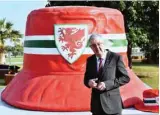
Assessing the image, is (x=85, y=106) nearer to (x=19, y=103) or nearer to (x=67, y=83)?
(x=67, y=83)

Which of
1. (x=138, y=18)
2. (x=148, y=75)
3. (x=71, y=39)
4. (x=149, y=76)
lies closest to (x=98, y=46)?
(x=71, y=39)

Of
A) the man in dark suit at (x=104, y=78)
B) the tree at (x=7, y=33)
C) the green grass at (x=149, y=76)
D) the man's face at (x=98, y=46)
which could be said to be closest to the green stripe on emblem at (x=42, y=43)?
the man in dark suit at (x=104, y=78)

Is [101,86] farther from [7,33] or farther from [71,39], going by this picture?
[7,33]

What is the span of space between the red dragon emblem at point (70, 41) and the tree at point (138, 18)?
843 centimetres

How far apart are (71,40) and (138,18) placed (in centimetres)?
944

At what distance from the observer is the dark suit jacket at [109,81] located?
11.3ft

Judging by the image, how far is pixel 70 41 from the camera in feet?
22.4

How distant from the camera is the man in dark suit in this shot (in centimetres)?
341

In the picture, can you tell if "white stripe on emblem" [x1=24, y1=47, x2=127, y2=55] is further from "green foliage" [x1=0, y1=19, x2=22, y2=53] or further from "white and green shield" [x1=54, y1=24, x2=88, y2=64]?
"green foliage" [x1=0, y1=19, x2=22, y2=53]

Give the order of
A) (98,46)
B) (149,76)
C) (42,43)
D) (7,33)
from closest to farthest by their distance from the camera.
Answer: (98,46) < (42,43) < (149,76) < (7,33)

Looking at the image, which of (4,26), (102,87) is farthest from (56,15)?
(4,26)

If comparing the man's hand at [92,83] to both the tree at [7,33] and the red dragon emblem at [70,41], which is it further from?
the tree at [7,33]

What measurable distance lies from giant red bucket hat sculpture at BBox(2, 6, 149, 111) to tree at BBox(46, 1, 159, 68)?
8.20 m

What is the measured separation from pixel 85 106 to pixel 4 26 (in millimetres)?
17290
